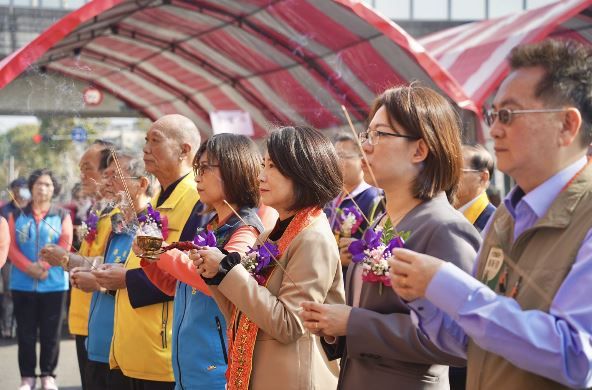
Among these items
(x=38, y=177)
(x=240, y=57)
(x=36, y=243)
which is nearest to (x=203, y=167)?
(x=38, y=177)

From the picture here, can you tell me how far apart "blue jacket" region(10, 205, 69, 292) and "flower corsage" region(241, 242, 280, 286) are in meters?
5.68

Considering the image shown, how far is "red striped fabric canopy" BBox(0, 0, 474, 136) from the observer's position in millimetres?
9500

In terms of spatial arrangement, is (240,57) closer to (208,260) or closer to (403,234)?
(208,260)

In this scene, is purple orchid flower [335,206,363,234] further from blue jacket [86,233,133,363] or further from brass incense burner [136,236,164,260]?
brass incense burner [136,236,164,260]

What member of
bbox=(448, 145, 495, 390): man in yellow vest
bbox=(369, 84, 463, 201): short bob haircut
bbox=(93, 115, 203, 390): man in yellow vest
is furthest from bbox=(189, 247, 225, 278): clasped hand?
bbox=(448, 145, 495, 390): man in yellow vest

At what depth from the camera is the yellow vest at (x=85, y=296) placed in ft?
20.2

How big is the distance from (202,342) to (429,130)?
1590mm

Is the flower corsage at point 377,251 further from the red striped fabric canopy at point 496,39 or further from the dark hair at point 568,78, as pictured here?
the red striped fabric canopy at point 496,39

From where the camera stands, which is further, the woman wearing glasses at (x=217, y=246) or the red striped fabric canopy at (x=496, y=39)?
the red striped fabric canopy at (x=496, y=39)

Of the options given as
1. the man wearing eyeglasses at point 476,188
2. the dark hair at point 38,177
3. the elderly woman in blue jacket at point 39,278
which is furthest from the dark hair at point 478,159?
the elderly woman in blue jacket at point 39,278

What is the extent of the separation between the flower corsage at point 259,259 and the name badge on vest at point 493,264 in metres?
1.18

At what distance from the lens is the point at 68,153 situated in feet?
21.2

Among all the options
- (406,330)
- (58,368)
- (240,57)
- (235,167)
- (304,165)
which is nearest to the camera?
(406,330)

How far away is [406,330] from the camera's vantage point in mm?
2781
